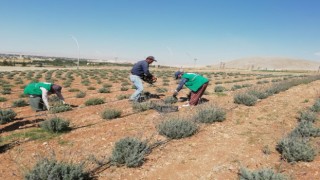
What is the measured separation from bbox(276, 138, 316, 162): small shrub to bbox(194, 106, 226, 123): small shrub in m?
2.35

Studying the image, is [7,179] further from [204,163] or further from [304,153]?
[304,153]

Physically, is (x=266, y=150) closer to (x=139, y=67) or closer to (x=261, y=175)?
(x=261, y=175)

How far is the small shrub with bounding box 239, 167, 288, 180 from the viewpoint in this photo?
412cm

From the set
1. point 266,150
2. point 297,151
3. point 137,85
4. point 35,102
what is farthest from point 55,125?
point 297,151

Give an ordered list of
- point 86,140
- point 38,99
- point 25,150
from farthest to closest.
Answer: point 38,99 < point 86,140 < point 25,150

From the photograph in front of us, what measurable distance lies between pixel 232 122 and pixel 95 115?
14.5 ft

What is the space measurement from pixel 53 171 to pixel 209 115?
14.2 ft

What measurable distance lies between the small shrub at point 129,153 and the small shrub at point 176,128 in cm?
112

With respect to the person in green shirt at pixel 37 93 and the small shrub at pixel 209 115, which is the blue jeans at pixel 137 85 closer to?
the person in green shirt at pixel 37 93

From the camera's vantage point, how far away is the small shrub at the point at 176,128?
620 cm

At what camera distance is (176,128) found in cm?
622

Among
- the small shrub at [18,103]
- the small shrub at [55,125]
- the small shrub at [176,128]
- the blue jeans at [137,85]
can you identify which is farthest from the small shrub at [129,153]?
the small shrub at [18,103]

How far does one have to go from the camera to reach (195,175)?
180 inches

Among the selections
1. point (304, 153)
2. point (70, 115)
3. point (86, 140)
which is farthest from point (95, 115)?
point (304, 153)
